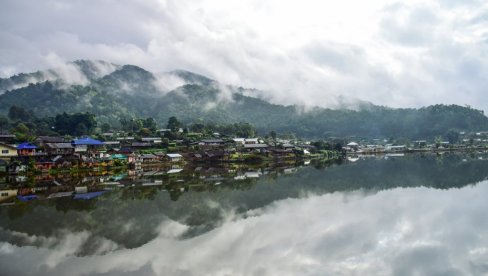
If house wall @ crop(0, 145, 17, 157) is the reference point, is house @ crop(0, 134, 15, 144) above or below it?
above

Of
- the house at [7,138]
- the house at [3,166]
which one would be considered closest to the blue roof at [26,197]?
the house at [3,166]

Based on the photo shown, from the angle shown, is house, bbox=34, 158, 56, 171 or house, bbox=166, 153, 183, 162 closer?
house, bbox=34, 158, 56, 171

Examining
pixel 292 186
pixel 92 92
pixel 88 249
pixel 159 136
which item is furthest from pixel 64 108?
pixel 88 249

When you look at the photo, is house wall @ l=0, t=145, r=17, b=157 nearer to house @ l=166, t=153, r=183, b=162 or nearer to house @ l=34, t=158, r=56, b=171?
house @ l=34, t=158, r=56, b=171

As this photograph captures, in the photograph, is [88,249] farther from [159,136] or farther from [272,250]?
[159,136]

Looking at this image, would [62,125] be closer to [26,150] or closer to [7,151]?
[26,150]

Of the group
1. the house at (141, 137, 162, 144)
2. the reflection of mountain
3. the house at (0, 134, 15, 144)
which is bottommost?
the reflection of mountain

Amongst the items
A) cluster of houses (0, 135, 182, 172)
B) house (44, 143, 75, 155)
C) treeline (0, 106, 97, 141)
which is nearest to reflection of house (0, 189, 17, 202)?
cluster of houses (0, 135, 182, 172)
